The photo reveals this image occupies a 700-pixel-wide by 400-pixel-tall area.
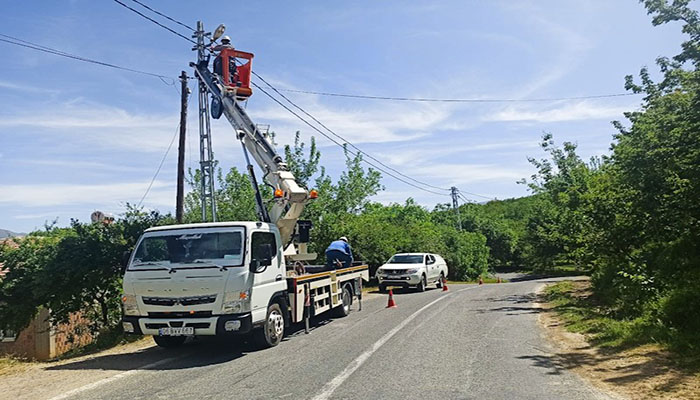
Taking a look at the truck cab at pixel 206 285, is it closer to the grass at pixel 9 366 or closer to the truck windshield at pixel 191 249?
the truck windshield at pixel 191 249

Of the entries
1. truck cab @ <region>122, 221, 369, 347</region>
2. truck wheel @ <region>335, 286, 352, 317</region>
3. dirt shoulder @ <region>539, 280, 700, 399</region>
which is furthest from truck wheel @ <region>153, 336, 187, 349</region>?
dirt shoulder @ <region>539, 280, 700, 399</region>

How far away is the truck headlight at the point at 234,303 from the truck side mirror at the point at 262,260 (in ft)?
1.55

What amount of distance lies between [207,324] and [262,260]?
4.53ft

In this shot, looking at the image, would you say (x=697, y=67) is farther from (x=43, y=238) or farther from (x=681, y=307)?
(x=43, y=238)

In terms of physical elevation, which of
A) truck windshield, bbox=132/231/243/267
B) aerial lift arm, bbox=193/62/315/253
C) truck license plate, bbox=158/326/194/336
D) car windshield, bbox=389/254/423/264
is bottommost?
truck license plate, bbox=158/326/194/336

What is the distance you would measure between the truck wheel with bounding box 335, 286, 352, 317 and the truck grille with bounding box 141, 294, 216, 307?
5469mm

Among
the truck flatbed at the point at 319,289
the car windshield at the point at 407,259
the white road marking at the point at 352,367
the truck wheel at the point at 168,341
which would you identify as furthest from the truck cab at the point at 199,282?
the car windshield at the point at 407,259

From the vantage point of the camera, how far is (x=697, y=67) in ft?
32.8

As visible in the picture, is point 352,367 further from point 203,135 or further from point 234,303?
point 203,135

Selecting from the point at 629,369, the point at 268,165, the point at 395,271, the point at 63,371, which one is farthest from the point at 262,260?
the point at 395,271

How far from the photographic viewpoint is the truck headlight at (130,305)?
861 centimetres

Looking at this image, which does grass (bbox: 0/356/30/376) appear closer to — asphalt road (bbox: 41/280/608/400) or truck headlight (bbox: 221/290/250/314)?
asphalt road (bbox: 41/280/608/400)

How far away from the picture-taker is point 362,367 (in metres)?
7.27

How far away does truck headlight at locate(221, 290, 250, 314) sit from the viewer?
8.29 meters
